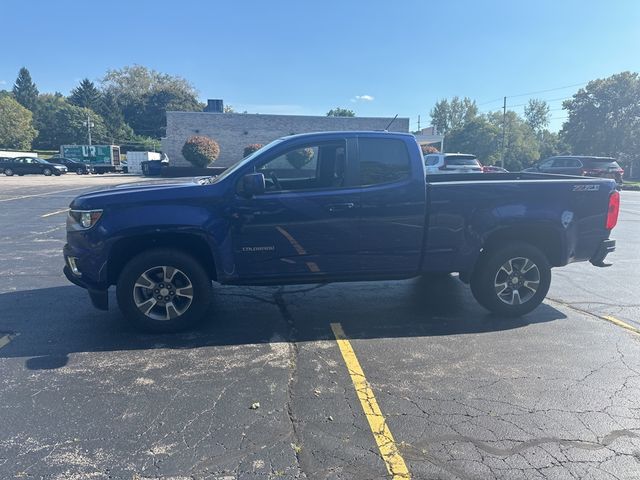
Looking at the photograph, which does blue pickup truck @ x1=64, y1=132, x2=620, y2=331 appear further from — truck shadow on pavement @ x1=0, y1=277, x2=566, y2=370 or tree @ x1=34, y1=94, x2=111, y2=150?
tree @ x1=34, y1=94, x2=111, y2=150

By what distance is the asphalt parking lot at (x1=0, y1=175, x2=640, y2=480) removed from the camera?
9.36ft

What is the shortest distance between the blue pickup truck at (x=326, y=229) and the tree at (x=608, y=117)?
53.8m

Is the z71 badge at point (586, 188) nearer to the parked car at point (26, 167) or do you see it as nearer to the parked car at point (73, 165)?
the parked car at point (26, 167)

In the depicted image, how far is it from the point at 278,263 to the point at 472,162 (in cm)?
1688

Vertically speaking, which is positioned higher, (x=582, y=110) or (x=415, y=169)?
(x=582, y=110)

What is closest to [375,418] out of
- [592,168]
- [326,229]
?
[326,229]

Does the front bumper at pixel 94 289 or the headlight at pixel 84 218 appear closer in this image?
the headlight at pixel 84 218

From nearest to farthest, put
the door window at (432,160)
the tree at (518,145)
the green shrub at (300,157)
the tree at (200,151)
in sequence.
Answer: the green shrub at (300,157)
the door window at (432,160)
the tree at (200,151)
the tree at (518,145)

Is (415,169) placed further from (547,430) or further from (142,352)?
(142,352)

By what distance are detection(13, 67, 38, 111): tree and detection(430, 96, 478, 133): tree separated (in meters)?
91.5

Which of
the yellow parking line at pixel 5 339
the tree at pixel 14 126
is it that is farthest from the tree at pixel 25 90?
the yellow parking line at pixel 5 339

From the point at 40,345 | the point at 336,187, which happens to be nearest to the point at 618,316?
the point at 336,187

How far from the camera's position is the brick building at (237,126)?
40.7m

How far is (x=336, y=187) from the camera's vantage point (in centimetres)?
499
